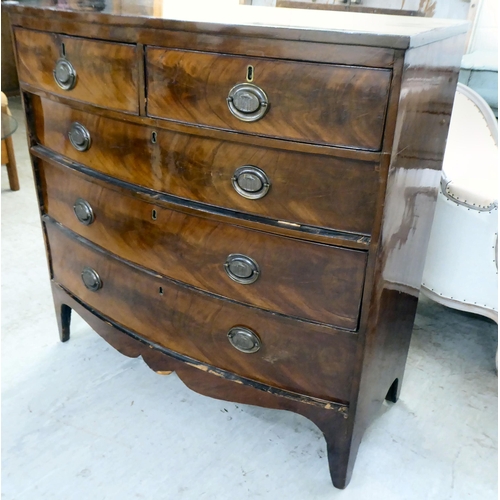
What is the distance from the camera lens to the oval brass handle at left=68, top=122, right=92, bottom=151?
48.8 inches

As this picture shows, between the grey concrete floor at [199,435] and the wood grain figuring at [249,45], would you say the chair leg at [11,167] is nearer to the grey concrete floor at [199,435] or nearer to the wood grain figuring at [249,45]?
the grey concrete floor at [199,435]

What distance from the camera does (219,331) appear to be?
122 centimetres

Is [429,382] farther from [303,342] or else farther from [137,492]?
[137,492]

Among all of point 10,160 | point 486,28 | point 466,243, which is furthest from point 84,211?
point 486,28

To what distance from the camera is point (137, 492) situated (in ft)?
4.10

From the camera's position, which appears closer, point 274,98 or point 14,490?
point 274,98

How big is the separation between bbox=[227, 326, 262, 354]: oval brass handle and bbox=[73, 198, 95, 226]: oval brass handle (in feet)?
1.52

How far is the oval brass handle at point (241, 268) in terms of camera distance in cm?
110

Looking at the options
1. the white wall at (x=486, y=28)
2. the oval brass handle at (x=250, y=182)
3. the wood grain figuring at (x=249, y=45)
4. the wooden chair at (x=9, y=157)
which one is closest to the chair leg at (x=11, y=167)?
the wooden chair at (x=9, y=157)

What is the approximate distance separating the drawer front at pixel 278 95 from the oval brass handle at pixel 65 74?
24cm

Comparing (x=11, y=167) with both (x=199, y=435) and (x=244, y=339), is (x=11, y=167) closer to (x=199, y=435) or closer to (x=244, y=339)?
(x=199, y=435)

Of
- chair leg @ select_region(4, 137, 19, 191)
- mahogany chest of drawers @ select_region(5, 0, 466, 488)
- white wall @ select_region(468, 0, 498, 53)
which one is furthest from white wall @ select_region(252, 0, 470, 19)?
chair leg @ select_region(4, 137, 19, 191)

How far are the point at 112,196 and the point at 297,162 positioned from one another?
0.51 metres

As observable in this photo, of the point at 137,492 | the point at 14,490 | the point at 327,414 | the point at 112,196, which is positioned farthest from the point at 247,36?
the point at 14,490
